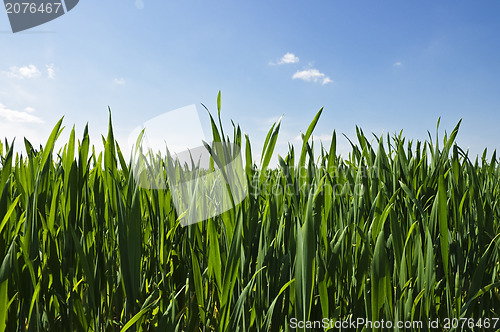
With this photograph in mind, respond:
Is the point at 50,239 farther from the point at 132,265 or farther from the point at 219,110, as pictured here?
the point at 219,110

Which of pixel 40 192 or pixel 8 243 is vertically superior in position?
pixel 40 192

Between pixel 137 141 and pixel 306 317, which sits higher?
pixel 137 141

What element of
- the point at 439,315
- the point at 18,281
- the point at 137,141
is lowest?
the point at 439,315

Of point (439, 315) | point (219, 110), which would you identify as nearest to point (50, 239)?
point (219, 110)

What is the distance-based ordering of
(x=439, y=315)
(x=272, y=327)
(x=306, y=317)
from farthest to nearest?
(x=439, y=315) → (x=272, y=327) → (x=306, y=317)

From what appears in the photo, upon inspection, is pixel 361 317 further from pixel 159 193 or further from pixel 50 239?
pixel 50 239

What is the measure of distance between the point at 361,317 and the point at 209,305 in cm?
33

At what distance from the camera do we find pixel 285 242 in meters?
0.84

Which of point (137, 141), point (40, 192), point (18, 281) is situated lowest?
point (18, 281)

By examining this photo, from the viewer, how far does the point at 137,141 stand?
0.89 meters

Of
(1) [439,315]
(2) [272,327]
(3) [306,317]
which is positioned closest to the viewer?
(3) [306,317]

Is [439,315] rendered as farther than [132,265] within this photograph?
Yes

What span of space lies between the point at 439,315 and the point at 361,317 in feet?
0.82

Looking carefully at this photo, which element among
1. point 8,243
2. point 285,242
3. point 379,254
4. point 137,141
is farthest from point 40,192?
point 379,254
